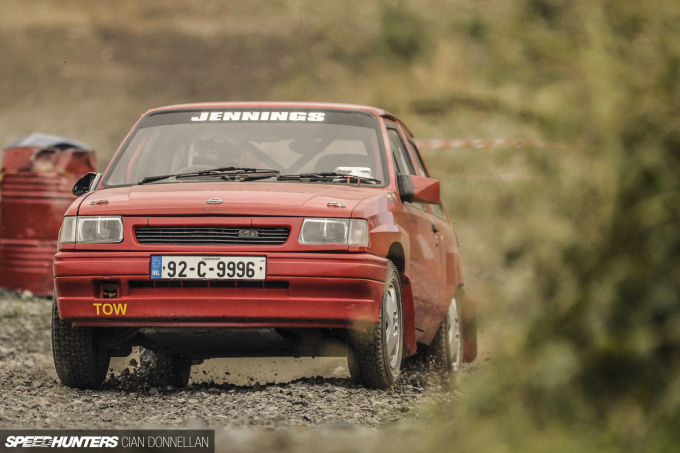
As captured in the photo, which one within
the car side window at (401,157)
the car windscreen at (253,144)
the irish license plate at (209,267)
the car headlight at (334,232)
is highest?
the car windscreen at (253,144)

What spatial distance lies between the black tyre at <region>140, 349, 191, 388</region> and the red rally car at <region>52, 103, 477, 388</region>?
694 millimetres

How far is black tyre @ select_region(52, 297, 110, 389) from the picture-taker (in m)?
6.49

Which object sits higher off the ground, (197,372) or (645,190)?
(645,190)

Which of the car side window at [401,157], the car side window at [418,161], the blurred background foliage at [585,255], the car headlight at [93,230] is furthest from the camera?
the car side window at [418,161]

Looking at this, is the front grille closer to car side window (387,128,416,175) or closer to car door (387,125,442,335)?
car door (387,125,442,335)

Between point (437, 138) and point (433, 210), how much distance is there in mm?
11048

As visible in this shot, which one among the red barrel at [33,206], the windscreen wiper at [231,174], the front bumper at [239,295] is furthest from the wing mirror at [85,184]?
the red barrel at [33,206]

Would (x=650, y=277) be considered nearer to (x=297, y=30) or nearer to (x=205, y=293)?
(x=205, y=293)

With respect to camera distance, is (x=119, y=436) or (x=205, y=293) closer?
(x=119, y=436)

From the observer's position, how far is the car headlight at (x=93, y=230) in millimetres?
6211

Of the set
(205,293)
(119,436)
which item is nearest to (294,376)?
(205,293)

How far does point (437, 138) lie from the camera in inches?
755

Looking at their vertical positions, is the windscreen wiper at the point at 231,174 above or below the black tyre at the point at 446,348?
above

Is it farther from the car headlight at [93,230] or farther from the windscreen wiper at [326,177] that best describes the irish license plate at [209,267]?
the windscreen wiper at [326,177]
